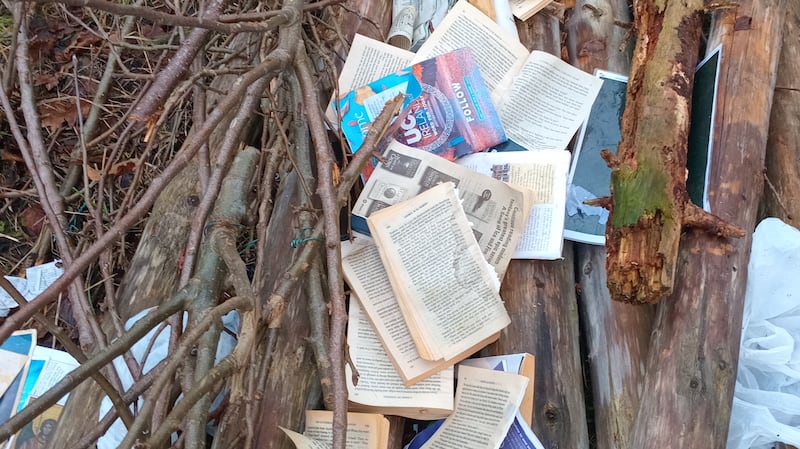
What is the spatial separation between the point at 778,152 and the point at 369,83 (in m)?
1.06

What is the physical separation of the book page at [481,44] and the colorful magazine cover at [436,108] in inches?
2.7

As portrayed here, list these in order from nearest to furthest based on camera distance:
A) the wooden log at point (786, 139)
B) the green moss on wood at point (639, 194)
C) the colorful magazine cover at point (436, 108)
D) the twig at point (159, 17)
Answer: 1. the twig at point (159, 17)
2. the green moss on wood at point (639, 194)
3. the wooden log at point (786, 139)
4. the colorful magazine cover at point (436, 108)

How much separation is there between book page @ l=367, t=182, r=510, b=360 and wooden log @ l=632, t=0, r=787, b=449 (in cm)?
34

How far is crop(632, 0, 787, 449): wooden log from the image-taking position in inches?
44.7

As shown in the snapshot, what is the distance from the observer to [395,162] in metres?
1.53

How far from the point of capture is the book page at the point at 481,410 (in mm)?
1230

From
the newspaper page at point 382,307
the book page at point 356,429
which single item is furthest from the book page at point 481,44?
the book page at point 356,429

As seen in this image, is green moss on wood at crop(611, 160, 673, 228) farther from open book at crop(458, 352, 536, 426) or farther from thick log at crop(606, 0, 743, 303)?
open book at crop(458, 352, 536, 426)

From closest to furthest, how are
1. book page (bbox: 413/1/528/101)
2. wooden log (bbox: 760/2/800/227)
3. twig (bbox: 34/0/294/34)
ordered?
twig (bbox: 34/0/294/34), wooden log (bbox: 760/2/800/227), book page (bbox: 413/1/528/101)

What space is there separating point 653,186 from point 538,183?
0.37 metres

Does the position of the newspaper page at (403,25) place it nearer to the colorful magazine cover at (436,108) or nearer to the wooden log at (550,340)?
the colorful magazine cover at (436,108)

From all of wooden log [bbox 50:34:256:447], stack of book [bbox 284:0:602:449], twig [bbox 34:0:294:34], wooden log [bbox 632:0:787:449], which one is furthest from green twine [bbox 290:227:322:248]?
wooden log [bbox 632:0:787:449]

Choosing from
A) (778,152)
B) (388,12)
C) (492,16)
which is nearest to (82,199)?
(388,12)

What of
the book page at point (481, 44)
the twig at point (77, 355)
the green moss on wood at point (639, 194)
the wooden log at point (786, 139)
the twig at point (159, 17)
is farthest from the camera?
the book page at point (481, 44)
